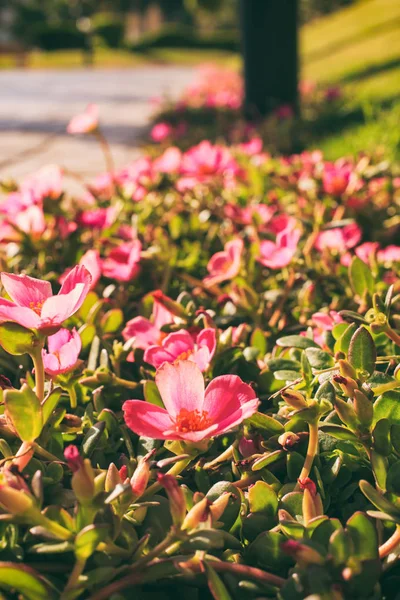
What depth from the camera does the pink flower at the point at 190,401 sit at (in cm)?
79

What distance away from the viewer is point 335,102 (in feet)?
18.1

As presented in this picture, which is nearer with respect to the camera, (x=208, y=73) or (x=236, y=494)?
(x=236, y=494)

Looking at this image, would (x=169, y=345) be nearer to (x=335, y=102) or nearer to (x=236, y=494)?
(x=236, y=494)

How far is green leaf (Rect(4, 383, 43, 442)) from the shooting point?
0.74m

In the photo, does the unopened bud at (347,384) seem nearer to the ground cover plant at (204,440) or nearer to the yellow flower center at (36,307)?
the ground cover plant at (204,440)

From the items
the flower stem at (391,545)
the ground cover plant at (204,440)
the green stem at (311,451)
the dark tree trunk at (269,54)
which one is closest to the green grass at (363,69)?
the dark tree trunk at (269,54)

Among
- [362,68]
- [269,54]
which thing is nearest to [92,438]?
[269,54]

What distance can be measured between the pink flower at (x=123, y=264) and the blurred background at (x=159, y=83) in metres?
1.49

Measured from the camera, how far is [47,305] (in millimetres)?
793

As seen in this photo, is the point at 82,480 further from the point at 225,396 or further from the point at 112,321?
the point at 112,321

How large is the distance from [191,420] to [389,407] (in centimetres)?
24

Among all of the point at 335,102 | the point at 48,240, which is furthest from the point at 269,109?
the point at 48,240

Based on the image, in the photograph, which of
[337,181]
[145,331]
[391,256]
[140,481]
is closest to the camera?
[140,481]

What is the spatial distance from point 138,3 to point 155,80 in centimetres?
2621
